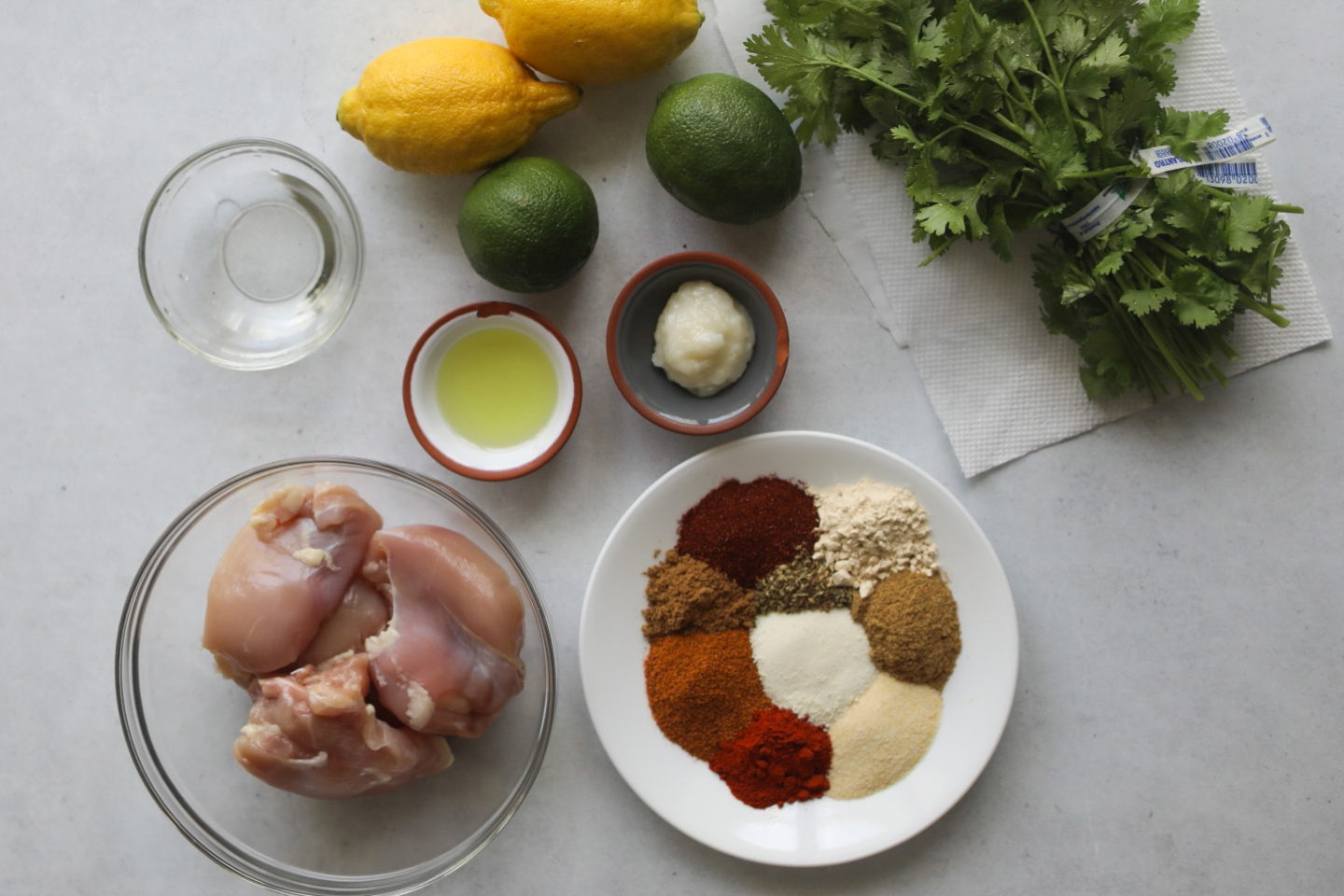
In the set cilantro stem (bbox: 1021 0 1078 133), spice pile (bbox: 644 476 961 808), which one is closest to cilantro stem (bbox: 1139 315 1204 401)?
cilantro stem (bbox: 1021 0 1078 133)

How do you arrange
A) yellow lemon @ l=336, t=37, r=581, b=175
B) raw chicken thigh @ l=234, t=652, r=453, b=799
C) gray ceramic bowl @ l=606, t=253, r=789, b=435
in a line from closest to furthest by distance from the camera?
raw chicken thigh @ l=234, t=652, r=453, b=799
yellow lemon @ l=336, t=37, r=581, b=175
gray ceramic bowl @ l=606, t=253, r=789, b=435

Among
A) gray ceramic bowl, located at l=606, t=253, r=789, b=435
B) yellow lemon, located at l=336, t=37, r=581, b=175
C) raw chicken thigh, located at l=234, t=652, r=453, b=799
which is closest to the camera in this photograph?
raw chicken thigh, located at l=234, t=652, r=453, b=799

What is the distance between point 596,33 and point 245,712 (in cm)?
115

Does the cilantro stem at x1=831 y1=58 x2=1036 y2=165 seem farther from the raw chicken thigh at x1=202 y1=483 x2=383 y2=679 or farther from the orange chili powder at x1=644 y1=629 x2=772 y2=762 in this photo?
the raw chicken thigh at x1=202 y1=483 x2=383 y2=679

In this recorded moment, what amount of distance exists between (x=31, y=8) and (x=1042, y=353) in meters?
1.80

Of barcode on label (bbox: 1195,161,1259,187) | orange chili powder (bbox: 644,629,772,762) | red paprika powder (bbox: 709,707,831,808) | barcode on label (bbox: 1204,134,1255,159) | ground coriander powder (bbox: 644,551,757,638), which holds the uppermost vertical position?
barcode on label (bbox: 1204,134,1255,159)

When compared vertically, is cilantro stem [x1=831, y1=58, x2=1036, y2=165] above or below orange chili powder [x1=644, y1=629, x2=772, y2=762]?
above

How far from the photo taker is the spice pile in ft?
4.86

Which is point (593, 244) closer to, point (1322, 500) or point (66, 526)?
point (66, 526)

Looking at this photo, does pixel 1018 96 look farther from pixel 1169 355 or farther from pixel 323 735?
pixel 323 735

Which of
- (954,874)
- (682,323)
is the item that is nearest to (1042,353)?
(682,323)

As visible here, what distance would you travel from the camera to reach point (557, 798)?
5.10ft

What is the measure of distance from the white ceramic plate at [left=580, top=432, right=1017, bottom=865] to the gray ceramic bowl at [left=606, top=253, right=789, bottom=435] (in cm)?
7

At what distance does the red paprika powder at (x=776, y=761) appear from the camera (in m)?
1.48
